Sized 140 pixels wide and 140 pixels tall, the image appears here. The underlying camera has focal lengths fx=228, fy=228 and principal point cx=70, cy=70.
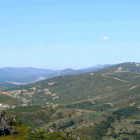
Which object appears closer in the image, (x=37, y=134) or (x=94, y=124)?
(x=37, y=134)

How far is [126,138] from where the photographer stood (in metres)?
152

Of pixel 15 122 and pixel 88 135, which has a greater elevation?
pixel 15 122

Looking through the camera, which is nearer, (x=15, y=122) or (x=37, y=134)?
(x=37, y=134)

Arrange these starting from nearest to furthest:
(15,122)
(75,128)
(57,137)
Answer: (57,137) < (15,122) < (75,128)

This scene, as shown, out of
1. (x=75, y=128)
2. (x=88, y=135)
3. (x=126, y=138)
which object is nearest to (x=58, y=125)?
(x=75, y=128)

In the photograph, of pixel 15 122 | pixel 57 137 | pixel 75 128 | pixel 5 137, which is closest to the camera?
pixel 5 137

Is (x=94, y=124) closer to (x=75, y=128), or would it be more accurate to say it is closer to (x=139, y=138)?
(x=75, y=128)

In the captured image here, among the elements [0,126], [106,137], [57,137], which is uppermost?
[0,126]

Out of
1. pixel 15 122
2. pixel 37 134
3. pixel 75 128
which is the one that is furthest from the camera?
pixel 75 128

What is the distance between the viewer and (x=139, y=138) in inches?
5999

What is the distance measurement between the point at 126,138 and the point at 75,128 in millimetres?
41077

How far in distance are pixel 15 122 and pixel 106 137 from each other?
271ft

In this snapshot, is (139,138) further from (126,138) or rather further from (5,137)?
(5,137)

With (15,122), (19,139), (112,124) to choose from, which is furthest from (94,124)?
(19,139)
